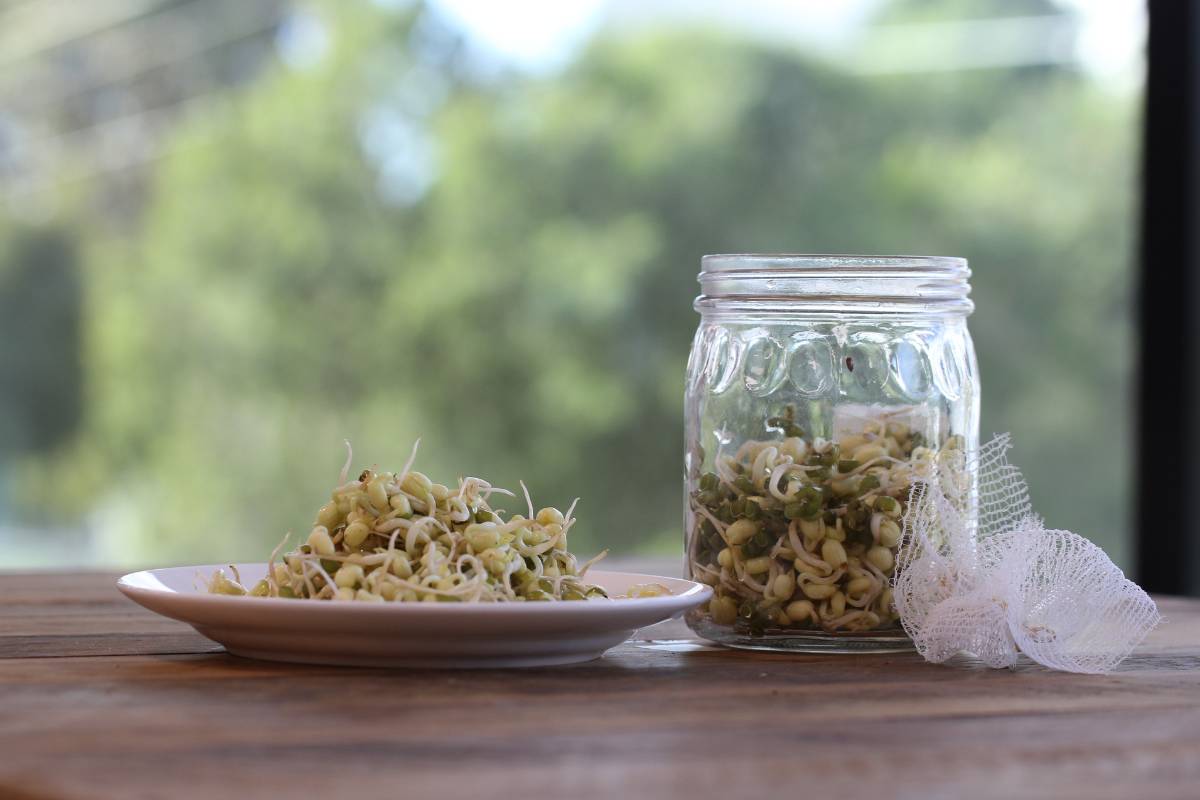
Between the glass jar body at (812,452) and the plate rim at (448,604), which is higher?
the glass jar body at (812,452)

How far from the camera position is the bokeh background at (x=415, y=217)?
6.14 meters

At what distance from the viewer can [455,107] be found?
6406 millimetres

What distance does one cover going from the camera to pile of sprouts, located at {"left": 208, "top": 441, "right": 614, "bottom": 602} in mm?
858

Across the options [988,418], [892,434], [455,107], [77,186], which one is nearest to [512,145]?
[455,107]

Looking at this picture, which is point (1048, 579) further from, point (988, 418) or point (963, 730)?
point (988, 418)

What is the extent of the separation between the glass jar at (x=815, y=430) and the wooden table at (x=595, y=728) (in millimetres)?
36

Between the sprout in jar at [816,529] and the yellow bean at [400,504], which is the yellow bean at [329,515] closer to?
the yellow bean at [400,504]

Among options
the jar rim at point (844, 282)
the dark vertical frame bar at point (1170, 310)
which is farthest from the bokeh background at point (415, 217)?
the jar rim at point (844, 282)

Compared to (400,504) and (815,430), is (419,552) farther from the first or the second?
(815,430)

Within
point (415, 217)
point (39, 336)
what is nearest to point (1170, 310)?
point (415, 217)

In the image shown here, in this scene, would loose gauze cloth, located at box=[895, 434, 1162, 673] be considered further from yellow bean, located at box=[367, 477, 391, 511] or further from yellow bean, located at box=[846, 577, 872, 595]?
yellow bean, located at box=[367, 477, 391, 511]

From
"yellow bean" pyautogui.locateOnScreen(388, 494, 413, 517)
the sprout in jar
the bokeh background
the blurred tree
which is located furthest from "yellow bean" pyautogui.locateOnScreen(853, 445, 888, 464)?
the blurred tree

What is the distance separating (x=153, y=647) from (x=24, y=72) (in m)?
6.05

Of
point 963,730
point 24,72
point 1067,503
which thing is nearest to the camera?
point 963,730
